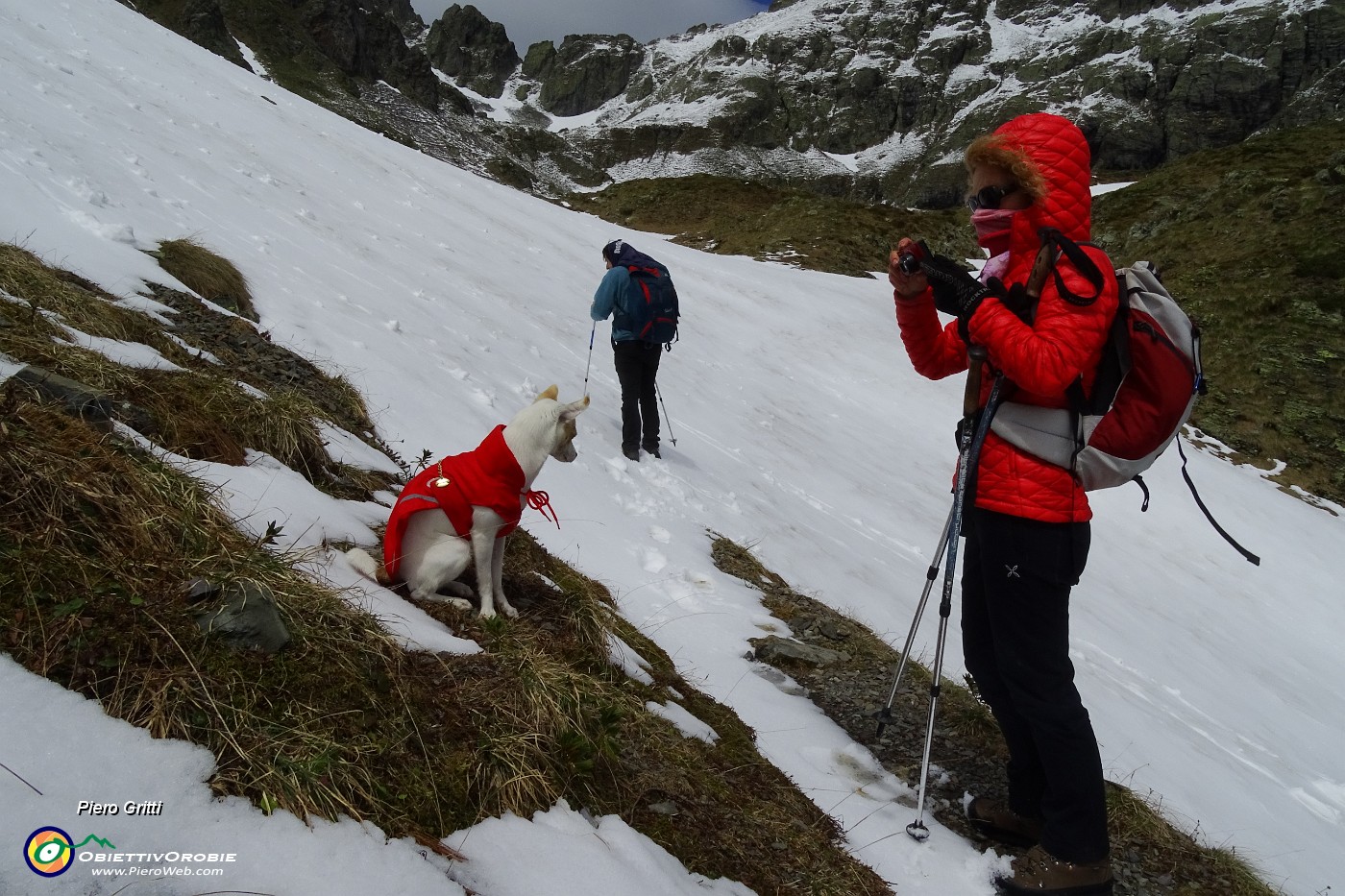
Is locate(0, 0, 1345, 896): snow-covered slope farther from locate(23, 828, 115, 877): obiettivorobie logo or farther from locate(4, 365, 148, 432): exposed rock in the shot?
locate(4, 365, 148, 432): exposed rock

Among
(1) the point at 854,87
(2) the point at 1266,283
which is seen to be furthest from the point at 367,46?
(2) the point at 1266,283

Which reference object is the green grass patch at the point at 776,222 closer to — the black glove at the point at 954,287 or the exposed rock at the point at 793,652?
the exposed rock at the point at 793,652

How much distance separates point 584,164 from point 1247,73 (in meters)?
117

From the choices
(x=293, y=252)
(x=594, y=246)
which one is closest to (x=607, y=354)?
(x=293, y=252)

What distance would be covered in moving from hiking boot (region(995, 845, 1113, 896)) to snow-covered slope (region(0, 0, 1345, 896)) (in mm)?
335

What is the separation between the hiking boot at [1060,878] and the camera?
318cm

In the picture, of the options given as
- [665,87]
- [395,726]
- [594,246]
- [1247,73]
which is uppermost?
[1247,73]

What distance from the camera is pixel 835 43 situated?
583 ft

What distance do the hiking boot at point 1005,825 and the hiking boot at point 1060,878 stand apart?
1.57 feet

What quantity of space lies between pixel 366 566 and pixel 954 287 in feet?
10.6

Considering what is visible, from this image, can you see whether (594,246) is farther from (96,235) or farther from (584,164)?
(584,164)

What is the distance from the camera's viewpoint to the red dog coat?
3680mm

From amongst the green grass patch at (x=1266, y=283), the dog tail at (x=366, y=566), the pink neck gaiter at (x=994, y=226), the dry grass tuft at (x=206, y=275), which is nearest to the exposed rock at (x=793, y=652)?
the dog tail at (x=366, y=566)

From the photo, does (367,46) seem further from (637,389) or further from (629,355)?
(637,389)
